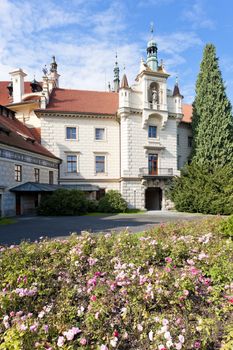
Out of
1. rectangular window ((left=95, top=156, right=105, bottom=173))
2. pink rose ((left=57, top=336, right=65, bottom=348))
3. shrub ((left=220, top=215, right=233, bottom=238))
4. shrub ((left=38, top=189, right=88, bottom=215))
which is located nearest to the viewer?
pink rose ((left=57, top=336, right=65, bottom=348))

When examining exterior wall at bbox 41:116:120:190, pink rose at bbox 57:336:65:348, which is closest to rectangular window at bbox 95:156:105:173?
exterior wall at bbox 41:116:120:190

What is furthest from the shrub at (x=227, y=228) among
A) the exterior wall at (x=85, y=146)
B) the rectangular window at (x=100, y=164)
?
the rectangular window at (x=100, y=164)

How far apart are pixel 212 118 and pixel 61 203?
21640mm

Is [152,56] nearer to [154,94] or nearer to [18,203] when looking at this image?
[154,94]

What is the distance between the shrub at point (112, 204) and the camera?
28.7m

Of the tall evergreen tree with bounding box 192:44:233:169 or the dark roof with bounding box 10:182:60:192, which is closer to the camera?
the dark roof with bounding box 10:182:60:192

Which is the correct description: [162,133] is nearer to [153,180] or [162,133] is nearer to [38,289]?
[153,180]

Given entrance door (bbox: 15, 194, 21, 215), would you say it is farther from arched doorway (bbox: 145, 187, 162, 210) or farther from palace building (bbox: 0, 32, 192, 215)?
arched doorway (bbox: 145, 187, 162, 210)

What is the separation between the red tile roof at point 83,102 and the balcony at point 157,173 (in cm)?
856

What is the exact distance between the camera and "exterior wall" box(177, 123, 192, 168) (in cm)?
3741

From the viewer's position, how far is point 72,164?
33000 mm

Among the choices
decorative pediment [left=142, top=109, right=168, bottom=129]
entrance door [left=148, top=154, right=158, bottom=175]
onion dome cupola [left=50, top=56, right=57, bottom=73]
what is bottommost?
entrance door [left=148, top=154, right=158, bottom=175]

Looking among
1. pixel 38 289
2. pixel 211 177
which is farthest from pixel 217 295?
pixel 211 177

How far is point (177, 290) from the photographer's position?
406 cm
